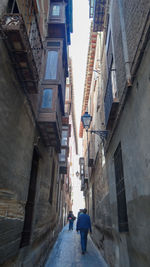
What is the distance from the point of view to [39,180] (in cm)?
572

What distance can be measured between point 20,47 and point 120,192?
11.8 ft

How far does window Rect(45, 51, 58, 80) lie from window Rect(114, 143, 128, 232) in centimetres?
292

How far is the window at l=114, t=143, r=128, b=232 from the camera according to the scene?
4274mm

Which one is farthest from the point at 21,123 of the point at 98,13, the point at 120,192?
the point at 98,13

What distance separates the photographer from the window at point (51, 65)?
600 centimetres

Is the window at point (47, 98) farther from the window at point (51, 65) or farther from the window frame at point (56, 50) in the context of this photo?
the window at point (51, 65)

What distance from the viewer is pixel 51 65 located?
622 centimetres

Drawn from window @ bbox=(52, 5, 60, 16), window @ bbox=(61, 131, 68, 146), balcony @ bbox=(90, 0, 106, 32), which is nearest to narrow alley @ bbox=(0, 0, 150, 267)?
window @ bbox=(52, 5, 60, 16)

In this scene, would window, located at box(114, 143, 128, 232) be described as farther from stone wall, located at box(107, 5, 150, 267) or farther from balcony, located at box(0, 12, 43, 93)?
balcony, located at box(0, 12, 43, 93)

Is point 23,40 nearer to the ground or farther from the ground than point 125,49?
nearer to the ground

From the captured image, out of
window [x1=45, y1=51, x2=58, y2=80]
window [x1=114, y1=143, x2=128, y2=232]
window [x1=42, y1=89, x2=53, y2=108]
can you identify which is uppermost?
window [x1=45, y1=51, x2=58, y2=80]

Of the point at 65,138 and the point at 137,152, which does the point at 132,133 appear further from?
the point at 65,138

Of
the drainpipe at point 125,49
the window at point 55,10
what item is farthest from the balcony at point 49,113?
the window at point 55,10

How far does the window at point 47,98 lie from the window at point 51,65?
523 mm
